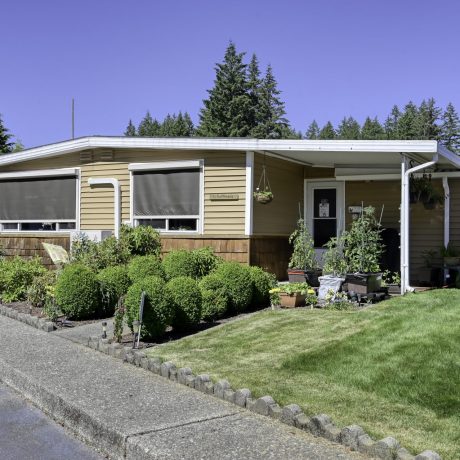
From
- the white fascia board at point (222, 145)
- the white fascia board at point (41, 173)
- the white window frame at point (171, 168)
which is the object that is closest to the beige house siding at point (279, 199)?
the white fascia board at point (222, 145)

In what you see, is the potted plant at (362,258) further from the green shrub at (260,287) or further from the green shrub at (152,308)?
the green shrub at (152,308)

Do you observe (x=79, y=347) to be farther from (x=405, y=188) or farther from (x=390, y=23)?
(x=390, y=23)

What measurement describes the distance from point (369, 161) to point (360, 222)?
2.39m

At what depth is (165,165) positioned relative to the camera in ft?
37.9

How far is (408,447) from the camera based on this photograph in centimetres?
358

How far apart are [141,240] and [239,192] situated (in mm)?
2090

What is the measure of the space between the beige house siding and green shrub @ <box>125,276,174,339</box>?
4.06 metres

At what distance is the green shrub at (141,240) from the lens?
10.8m

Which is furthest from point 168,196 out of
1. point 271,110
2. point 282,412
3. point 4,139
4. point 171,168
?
point 271,110

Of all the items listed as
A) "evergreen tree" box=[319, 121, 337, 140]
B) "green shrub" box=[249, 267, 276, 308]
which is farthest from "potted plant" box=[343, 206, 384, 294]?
"evergreen tree" box=[319, 121, 337, 140]

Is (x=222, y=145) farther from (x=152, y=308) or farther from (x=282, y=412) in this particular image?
(x=282, y=412)

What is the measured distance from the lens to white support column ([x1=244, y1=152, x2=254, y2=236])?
10.7 metres

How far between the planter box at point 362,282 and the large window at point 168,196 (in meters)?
3.60

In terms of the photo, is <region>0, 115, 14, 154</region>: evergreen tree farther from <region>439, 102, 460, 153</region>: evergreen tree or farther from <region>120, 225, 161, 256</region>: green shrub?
<region>439, 102, 460, 153</region>: evergreen tree
